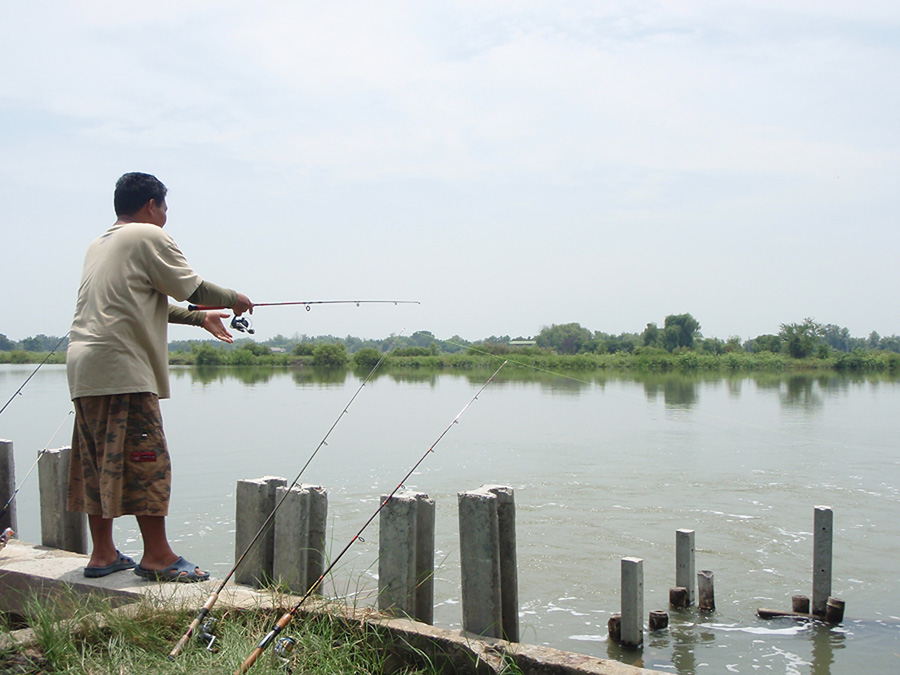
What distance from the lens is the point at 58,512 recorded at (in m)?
3.91

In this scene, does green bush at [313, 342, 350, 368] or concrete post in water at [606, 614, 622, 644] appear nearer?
concrete post in water at [606, 614, 622, 644]

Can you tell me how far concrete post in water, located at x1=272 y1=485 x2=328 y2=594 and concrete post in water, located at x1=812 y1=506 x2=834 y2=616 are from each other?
3928 millimetres

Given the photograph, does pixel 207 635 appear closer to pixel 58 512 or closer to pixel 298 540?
pixel 298 540

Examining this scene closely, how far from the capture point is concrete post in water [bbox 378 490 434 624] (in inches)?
120

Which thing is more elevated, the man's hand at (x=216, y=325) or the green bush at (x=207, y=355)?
the man's hand at (x=216, y=325)

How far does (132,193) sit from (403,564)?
6.32ft

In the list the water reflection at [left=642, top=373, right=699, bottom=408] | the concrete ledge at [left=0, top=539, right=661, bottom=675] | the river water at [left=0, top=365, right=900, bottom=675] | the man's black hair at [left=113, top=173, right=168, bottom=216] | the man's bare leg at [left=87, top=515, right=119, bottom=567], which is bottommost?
the river water at [left=0, top=365, right=900, bottom=675]

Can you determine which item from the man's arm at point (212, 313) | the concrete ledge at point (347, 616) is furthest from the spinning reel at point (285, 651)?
the man's arm at point (212, 313)

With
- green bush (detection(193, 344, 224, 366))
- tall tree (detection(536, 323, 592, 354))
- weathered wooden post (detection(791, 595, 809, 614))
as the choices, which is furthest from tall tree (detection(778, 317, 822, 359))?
weathered wooden post (detection(791, 595, 809, 614))

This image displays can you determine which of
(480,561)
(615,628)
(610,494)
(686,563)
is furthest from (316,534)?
(610,494)

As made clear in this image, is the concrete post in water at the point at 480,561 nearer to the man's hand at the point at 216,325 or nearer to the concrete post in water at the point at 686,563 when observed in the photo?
the man's hand at the point at 216,325

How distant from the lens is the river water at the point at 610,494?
5.41 metres

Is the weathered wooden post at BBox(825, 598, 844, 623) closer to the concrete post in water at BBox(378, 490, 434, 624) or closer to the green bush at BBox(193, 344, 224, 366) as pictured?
the concrete post in water at BBox(378, 490, 434, 624)

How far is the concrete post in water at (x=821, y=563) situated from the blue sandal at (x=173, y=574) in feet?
14.5
